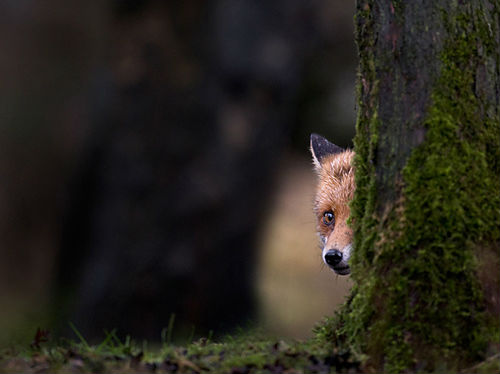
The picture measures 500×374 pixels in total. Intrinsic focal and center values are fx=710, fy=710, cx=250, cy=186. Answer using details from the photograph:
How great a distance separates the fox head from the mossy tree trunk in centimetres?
178

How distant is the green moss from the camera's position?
3.43 meters

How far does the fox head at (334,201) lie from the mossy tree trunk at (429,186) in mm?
1780


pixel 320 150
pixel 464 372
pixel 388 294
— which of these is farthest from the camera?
pixel 320 150

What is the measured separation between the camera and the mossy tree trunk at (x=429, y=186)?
135 inches

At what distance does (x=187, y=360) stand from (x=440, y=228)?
1418 millimetres

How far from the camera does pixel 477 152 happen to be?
3.64 m

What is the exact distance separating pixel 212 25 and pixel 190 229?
2.52 metres

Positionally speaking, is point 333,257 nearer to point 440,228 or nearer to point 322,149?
point 322,149

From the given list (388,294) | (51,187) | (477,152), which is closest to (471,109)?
(477,152)

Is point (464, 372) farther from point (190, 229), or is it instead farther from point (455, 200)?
point (190, 229)

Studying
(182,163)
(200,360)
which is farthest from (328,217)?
(200,360)

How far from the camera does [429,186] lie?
3564 mm

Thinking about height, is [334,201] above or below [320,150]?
below

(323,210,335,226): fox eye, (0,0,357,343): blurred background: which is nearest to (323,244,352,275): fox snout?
(323,210,335,226): fox eye
